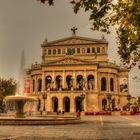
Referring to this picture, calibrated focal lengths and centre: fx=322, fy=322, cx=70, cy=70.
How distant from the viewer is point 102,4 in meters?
9.74

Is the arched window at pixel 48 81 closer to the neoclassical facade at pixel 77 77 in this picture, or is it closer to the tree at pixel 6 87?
the neoclassical facade at pixel 77 77

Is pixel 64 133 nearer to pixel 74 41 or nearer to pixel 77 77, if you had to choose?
pixel 77 77

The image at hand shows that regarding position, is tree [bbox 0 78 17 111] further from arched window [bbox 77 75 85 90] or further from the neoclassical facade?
arched window [bbox 77 75 85 90]

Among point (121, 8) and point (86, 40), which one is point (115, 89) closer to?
point (86, 40)

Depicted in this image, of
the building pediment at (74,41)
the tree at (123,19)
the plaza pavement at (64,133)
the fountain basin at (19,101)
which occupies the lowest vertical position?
the plaza pavement at (64,133)

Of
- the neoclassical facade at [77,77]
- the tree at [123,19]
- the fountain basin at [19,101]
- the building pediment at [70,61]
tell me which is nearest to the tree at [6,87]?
the neoclassical facade at [77,77]

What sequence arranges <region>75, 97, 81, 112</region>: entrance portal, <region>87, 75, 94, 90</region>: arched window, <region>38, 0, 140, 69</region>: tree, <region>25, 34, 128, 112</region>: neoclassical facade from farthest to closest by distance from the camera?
<region>87, 75, 94, 90</region>: arched window < <region>75, 97, 81, 112</region>: entrance portal < <region>25, 34, 128, 112</region>: neoclassical facade < <region>38, 0, 140, 69</region>: tree

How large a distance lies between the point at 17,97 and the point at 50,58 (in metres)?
68.7

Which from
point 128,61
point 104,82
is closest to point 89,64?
point 104,82

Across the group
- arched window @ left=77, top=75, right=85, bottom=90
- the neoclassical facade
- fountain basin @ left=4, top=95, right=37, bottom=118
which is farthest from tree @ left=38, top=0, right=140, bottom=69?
arched window @ left=77, top=75, right=85, bottom=90

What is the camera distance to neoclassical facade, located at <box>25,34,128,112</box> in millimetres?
85625

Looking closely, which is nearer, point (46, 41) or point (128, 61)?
point (128, 61)

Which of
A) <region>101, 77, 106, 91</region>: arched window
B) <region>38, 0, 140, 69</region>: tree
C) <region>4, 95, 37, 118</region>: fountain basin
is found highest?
<region>101, 77, 106, 91</region>: arched window

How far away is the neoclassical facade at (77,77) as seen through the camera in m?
85.6
